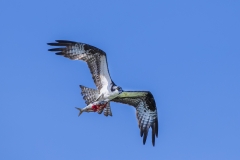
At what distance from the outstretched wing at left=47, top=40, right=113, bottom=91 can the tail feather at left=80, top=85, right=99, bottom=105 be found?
811 mm

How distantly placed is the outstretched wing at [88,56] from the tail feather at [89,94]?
0.81 m

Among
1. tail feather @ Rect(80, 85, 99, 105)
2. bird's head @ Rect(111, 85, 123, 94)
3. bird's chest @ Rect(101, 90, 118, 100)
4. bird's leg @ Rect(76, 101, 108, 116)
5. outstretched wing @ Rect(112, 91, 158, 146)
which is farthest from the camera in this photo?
outstretched wing @ Rect(112, 91, 158, 146)

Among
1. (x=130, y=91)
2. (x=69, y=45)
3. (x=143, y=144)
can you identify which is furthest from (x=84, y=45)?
(x=143, y=144)

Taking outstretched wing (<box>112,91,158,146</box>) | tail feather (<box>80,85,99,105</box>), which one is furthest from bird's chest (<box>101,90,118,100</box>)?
outstretched wing (<box>112,91,158,146</box>)

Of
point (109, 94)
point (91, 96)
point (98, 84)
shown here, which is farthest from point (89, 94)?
point (109, 94)

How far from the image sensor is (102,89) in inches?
1188

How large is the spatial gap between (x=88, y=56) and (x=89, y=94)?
175cm

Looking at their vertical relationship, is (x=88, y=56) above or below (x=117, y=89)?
above

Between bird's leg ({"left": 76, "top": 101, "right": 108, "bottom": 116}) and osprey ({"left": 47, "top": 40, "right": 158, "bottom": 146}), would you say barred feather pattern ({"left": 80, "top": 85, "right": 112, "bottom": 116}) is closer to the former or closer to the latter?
osprey ({"left": 47, "top": 40, "right": 158, "bottom": 146})

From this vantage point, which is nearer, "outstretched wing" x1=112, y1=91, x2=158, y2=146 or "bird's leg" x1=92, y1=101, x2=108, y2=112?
"bird's leg" x1=92, y1=101, x2=108, y2=112

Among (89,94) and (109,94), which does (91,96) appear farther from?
(109,94)

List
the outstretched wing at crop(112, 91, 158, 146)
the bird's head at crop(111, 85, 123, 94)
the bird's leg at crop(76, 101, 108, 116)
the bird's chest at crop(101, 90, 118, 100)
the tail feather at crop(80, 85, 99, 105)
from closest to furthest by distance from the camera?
the bird's leg at crop(76, 101, 108, 116)
the bird's head at crop(111, 85, 123, 94)
the bird's chest at crop(101, 90, 118, 100)
the tail feather at crop(80, 85, 99, 105)
the outstretched wing at crop(112, 91, 158, 146)

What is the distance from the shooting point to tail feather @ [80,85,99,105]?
30700 millimetres

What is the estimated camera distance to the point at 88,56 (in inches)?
1176
